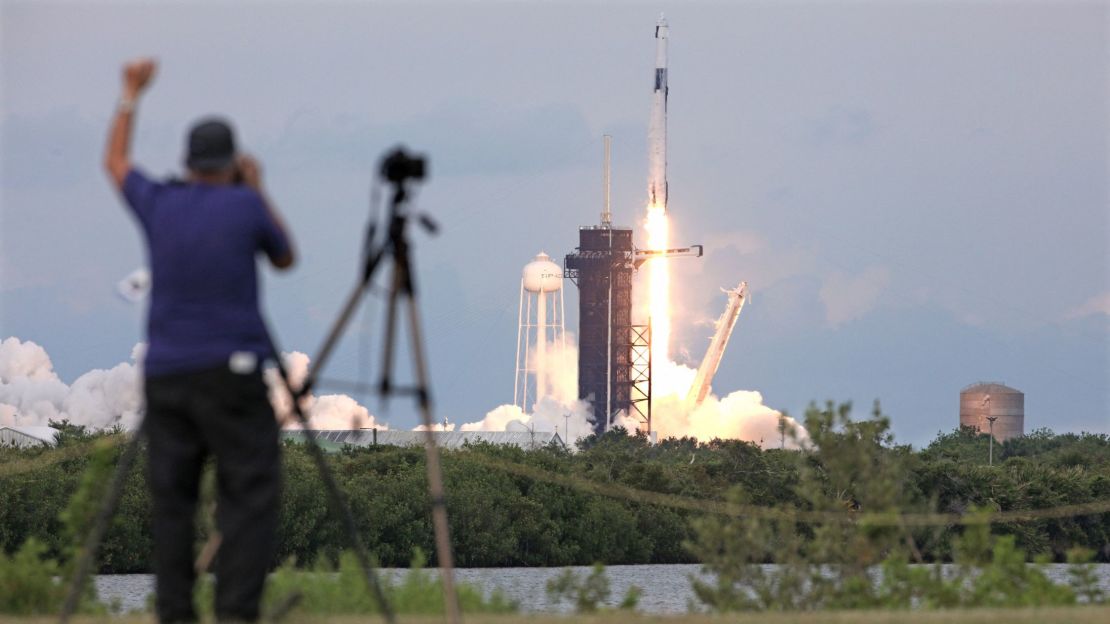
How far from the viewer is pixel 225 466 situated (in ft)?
22.5

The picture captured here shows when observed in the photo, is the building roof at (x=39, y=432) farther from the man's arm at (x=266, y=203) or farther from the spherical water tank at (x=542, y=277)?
the man's arm at (x=266, y=203)

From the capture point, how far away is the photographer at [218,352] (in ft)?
22.3

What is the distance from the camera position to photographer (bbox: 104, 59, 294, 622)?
6.80 metres

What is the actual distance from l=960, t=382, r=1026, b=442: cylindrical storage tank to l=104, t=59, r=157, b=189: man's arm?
11865 cm

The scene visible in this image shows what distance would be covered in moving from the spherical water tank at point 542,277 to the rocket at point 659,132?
11965 mm

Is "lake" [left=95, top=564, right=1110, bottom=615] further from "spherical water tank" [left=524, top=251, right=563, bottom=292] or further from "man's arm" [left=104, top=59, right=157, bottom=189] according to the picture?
"spherical water tank" [left=524, top=251, right=563, bottom=292]

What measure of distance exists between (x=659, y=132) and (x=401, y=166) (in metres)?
105

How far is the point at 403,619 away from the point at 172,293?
3241mm

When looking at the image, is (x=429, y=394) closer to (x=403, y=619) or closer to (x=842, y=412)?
(x=403, y=619)

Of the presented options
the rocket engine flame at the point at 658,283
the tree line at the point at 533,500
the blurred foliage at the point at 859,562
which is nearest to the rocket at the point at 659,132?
the rocket engine flame at the point at 658,283

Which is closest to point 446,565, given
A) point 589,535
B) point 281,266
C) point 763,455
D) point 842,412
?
point 281,266

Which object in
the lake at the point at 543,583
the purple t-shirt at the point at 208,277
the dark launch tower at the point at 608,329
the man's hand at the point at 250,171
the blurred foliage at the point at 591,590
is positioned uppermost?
the dark launch tower at the point at 608,329

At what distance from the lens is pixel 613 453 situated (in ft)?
217

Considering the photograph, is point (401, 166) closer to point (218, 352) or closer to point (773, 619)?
point (218, 352)
